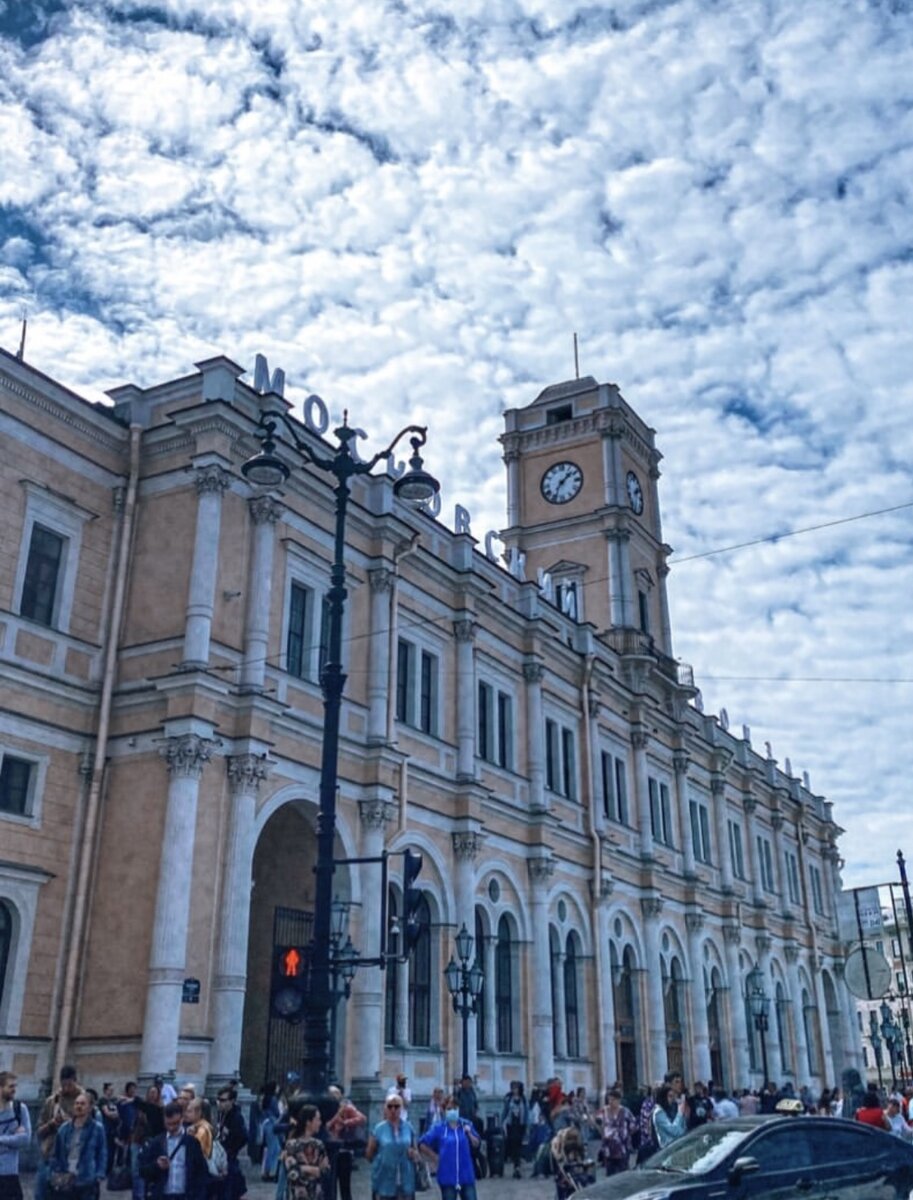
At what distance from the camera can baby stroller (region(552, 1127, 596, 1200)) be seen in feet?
43.5

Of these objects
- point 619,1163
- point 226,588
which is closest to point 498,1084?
point 619,1163

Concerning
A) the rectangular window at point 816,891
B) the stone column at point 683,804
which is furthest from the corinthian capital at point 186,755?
the rectangular window at point 816,891

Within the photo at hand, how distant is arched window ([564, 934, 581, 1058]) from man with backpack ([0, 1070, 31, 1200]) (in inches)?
954

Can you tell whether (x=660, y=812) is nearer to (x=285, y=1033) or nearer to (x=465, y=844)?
(x=465, y=844)

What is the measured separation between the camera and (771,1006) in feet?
158

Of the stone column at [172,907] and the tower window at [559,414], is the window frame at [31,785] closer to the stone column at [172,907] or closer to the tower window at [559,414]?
the stone column at [172,907]

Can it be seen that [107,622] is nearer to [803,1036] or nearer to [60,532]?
[60,532]

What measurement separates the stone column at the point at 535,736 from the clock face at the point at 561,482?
12548 millimetres

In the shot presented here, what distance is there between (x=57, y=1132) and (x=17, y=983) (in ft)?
33.8

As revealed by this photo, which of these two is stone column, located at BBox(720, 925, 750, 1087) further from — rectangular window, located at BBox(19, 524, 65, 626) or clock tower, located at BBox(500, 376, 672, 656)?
rectangular window, located at BBox(19, 524, 65, 626)

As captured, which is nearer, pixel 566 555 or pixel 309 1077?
pixel 309 1077

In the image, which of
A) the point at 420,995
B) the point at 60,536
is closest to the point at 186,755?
the point at 60,536

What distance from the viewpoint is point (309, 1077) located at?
12.6 metres

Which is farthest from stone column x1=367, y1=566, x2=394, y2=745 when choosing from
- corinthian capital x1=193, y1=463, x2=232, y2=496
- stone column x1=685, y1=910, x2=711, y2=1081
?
stone column x1=685, y1=910, x2=711, y2=1081
